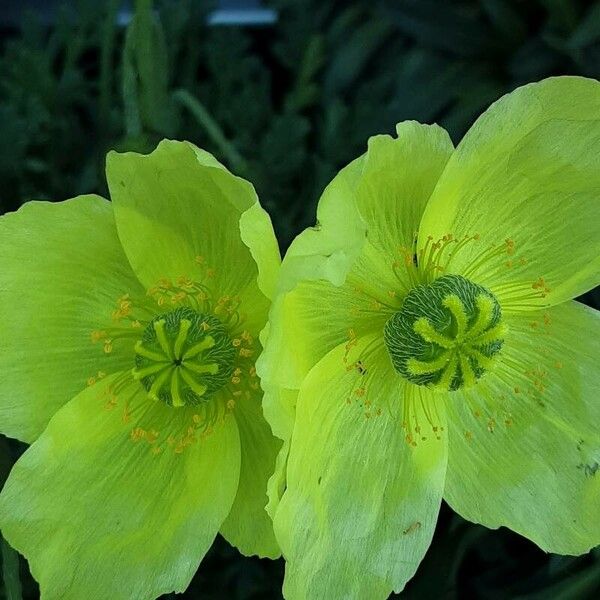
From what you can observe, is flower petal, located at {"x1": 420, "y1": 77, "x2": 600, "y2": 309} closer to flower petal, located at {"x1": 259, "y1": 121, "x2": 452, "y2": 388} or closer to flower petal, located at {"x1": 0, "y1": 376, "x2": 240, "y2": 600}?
flower petal, located at {"x1": 259, "y1": 121, "x2": 452, "y2": 388}

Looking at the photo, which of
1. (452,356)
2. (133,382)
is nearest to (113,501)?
(133,382)

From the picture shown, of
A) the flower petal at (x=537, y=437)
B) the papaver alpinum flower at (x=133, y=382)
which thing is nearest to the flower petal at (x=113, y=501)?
the papaver alpinum flower at (x=133, y=382)

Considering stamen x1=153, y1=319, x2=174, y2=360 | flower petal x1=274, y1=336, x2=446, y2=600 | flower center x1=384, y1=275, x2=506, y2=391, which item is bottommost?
flower petal x1=274, y1=336, x2=446, y2=600

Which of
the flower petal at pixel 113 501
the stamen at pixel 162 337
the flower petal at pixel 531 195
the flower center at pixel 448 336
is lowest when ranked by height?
the flower petal at pixel 113 501

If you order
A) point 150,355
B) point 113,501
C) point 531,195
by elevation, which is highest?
point 531,195

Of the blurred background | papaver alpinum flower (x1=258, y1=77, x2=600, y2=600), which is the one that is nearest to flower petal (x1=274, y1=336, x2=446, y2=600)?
papaver alpinum flower (x1=258, y1=77, x2=600, y2=600)

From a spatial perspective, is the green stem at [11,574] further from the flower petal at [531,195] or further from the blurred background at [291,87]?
the flower petal at [531,195]

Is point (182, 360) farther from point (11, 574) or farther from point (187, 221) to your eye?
point (11, 574)
